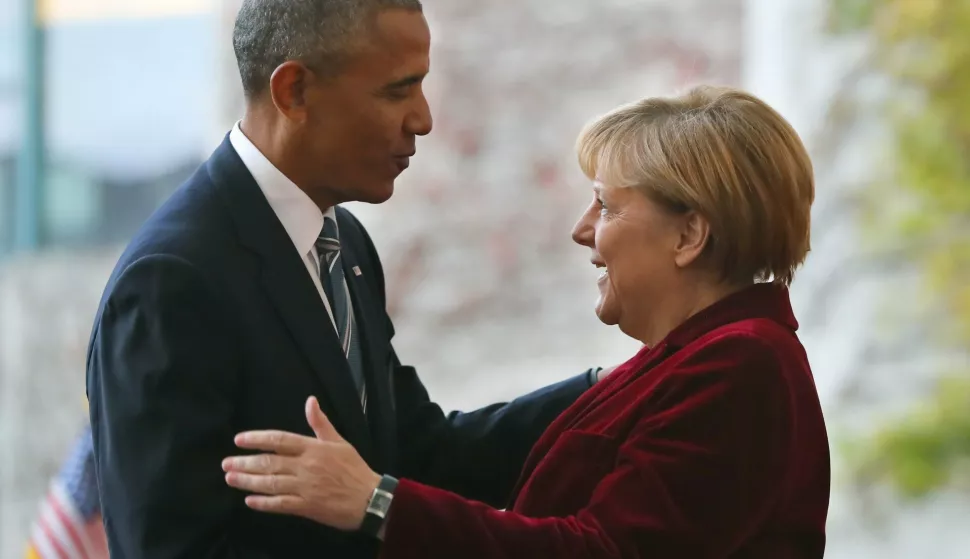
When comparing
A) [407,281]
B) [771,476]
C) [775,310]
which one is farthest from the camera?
[407,281]

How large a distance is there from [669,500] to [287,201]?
71 centimetres

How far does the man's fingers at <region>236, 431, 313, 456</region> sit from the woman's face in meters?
0.56

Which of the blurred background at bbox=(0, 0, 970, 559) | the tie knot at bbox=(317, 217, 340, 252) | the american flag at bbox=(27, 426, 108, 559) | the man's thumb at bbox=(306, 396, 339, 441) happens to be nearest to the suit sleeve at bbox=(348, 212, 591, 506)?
the tie knot at bbox=(317, 217, 340, 252)

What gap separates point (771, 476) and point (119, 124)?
3.61 meters

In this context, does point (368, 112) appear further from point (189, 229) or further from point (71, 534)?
point (71, 534)

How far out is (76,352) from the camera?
4.65 metres

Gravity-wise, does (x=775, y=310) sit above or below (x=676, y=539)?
above

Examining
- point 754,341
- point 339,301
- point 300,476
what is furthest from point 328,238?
point 754,341

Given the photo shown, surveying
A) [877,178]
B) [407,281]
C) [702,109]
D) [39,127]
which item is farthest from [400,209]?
[702,109]

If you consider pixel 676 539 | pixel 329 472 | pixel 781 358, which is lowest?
pixel 676 539

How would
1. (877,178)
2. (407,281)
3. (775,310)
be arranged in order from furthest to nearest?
(407,281)
(877,178)
(775,310)

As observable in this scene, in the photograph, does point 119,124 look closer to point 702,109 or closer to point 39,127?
point 39,127

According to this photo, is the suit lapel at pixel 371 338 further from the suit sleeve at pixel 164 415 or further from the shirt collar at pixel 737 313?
the shirt collar at pixel 737 313

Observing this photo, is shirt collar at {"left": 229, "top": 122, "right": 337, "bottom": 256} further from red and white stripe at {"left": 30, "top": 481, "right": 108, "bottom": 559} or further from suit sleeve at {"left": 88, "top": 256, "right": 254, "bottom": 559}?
red and white stripe at {"left": 30, "top": 481, "right": 108, "bottom": 559}
